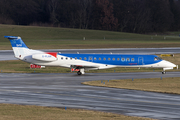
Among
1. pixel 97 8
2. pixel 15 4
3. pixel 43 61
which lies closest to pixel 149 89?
pixel 43 61

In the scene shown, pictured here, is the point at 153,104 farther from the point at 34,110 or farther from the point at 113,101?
the point at 34,110

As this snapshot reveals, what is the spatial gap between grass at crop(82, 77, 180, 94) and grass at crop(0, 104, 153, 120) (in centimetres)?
1036

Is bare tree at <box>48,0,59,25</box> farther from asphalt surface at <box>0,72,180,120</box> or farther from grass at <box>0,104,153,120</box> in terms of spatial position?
grass at <box>0,104,153,120</box>

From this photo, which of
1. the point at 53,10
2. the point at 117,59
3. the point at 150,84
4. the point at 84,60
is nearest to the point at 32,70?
the point at 84,60

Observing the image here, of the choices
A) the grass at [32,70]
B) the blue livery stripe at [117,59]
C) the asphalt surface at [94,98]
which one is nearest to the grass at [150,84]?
the asphalt surface at [94,98]

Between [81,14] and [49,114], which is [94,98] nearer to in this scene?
[49,114]

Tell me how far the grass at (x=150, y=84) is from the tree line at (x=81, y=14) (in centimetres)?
11493

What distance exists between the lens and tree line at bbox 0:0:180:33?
5886 inches

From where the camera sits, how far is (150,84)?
31516 mm

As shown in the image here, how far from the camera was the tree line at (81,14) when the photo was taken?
150 meters

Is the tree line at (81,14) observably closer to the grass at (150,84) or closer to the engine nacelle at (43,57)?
the engine nacelle at (43,57)

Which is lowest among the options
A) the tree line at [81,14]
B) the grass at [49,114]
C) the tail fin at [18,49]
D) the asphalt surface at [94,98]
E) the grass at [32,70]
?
the grass at [49,114]

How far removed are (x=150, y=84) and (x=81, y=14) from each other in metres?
122

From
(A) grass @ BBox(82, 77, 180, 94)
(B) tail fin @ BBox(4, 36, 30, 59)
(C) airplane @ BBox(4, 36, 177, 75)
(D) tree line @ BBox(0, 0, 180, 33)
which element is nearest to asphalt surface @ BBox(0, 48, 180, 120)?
(A) grass @ BBox(82, 77, 180, 94)
